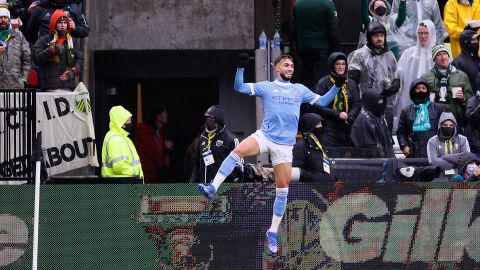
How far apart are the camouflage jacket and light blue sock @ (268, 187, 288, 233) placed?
501 cm

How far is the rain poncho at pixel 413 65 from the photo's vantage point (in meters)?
23.0

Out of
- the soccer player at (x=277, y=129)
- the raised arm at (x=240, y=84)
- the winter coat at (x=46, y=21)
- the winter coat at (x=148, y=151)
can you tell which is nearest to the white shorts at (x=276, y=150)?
the soccer player at (x=277, y=129)

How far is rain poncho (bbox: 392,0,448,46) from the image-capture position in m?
24.0

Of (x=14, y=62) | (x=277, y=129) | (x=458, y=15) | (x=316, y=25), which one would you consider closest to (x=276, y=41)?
(x=316, y=25)

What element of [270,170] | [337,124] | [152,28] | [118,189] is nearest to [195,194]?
[118,189]

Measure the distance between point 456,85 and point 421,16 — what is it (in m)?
2.31

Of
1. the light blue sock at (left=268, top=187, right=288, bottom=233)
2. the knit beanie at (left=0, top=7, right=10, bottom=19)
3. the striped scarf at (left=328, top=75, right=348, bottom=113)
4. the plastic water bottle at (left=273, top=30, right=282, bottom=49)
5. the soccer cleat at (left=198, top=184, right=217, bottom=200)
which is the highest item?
the knit beanie at (left=0, top=7, right=10, bottom=19)

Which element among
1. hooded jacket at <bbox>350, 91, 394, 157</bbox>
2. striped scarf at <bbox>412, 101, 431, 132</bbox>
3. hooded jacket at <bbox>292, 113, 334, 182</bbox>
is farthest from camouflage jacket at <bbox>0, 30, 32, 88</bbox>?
striped scarf at <bbox>412, 101, 431, 132</bbox>

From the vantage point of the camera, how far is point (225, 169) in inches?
712

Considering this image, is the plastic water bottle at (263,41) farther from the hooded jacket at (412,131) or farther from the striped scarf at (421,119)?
the striped scarf at (421,119)

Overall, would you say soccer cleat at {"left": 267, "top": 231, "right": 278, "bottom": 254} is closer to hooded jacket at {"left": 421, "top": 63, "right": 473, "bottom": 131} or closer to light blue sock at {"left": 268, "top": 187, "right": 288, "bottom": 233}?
light blue sock at {"left": 268, "top": 187, "right": 288, "bottom": 233}

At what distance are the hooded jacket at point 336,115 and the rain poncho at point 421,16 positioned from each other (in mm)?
2761

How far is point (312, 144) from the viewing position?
19578mm

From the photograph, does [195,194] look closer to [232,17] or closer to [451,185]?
[451,185]
